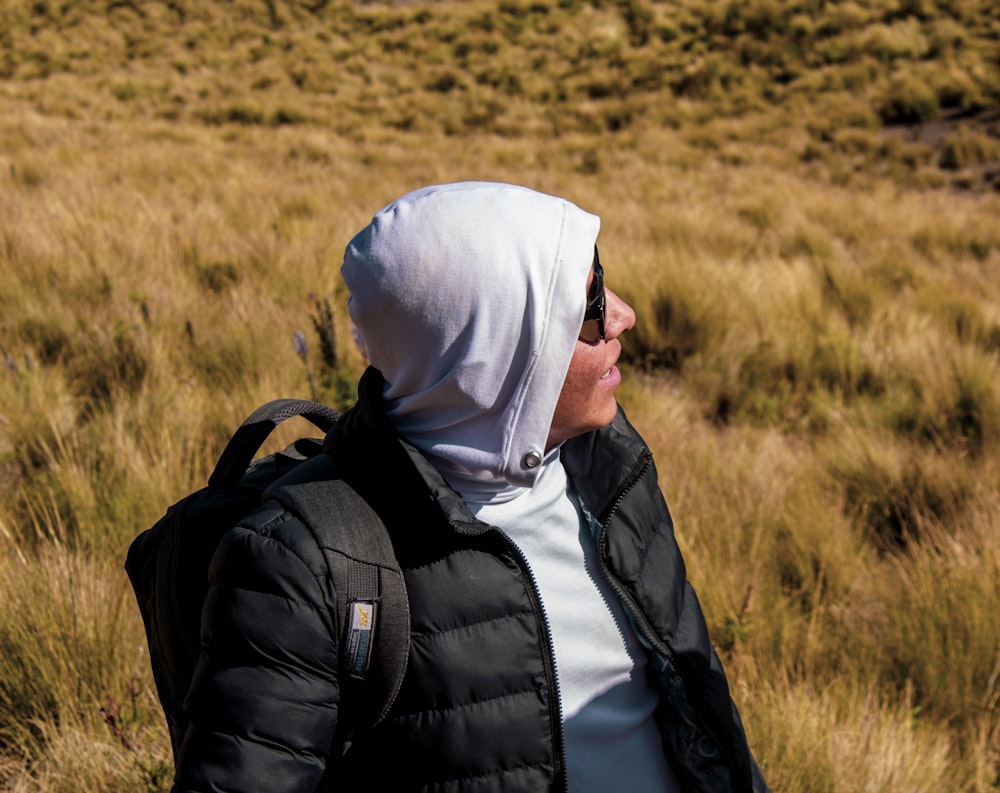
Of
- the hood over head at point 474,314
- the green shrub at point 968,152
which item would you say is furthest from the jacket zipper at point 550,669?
the green shrub at point 968,152

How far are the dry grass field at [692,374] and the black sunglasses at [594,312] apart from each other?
1.13m

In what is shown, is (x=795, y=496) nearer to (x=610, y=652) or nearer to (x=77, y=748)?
(x=610, y=652)

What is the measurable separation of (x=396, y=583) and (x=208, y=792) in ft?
1.07

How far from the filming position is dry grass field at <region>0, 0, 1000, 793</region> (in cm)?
200

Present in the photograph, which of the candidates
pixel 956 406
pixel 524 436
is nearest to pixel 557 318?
pixel 524 436

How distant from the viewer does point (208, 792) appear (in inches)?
40.1

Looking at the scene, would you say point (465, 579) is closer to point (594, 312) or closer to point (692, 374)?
point (594, 312)

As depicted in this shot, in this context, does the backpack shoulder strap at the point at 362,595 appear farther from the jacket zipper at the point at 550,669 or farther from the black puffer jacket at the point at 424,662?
the jacket zipper at the point at 550,669

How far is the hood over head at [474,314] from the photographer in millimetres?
1173

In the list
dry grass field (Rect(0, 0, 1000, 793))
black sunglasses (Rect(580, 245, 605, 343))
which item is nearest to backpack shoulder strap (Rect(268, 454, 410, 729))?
black sunglasses (Rect(580, 245, 605, 343))

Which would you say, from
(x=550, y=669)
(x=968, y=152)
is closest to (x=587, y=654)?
(x=550, y=669)

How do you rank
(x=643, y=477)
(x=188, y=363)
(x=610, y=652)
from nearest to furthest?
1. (x=610, y=652)
2. (x=643, y=477)
3. (x=188, y=363)

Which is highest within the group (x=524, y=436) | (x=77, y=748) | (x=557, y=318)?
(x=557, y=318)

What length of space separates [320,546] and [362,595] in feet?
0.27
